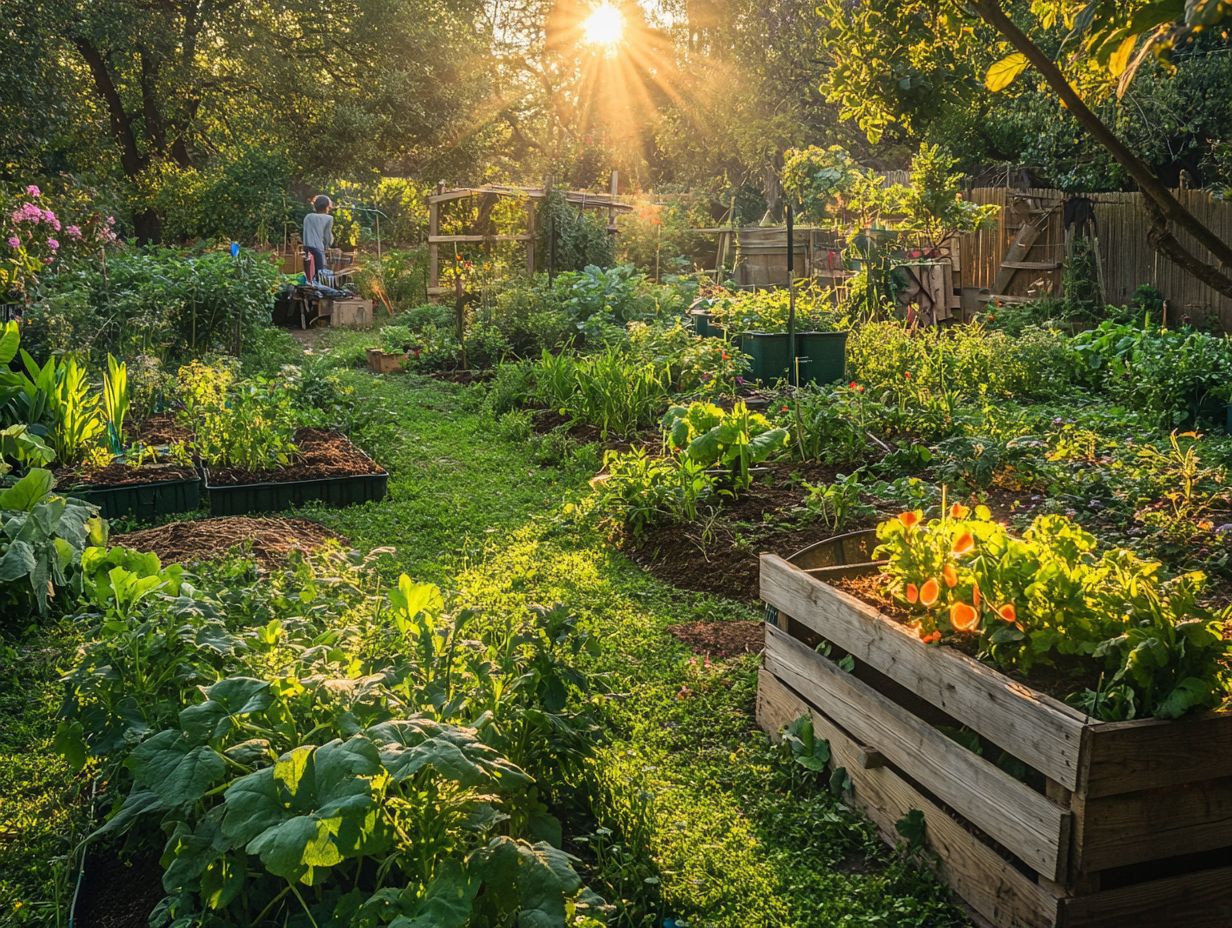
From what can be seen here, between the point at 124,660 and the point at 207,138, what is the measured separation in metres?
19.6

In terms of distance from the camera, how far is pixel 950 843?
8.66ft

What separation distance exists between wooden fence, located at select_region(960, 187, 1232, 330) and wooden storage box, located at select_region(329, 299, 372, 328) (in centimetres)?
949

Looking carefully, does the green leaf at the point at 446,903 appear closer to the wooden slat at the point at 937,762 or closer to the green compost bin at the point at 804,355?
the wooden slat at the point at 937,762

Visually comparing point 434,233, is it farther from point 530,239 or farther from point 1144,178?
point 1144,178

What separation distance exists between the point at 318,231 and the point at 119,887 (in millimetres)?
15600

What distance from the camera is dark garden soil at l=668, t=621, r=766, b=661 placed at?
4.30 meters

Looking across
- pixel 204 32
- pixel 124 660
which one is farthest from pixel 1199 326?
pixel 204 32

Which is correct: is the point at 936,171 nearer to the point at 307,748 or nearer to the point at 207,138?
the point at 307,748

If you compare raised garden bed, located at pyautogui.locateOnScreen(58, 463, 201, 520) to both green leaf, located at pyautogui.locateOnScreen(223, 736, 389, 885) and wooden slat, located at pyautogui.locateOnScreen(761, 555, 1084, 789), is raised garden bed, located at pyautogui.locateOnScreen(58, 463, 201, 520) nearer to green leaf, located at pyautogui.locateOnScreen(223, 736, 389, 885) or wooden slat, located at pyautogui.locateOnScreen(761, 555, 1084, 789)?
wooden slat, located at pyautogui.locateOnScreen(761, 555, 1084, 789)

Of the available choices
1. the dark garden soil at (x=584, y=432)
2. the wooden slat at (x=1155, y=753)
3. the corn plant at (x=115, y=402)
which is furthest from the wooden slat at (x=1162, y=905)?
the corn plant at (x=115, y=402)

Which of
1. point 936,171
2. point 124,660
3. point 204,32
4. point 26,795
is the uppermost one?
point 204,32

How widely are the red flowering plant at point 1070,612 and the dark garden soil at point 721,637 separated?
1.35m

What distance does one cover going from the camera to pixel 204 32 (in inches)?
734

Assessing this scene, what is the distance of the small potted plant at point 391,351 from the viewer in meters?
12.2
